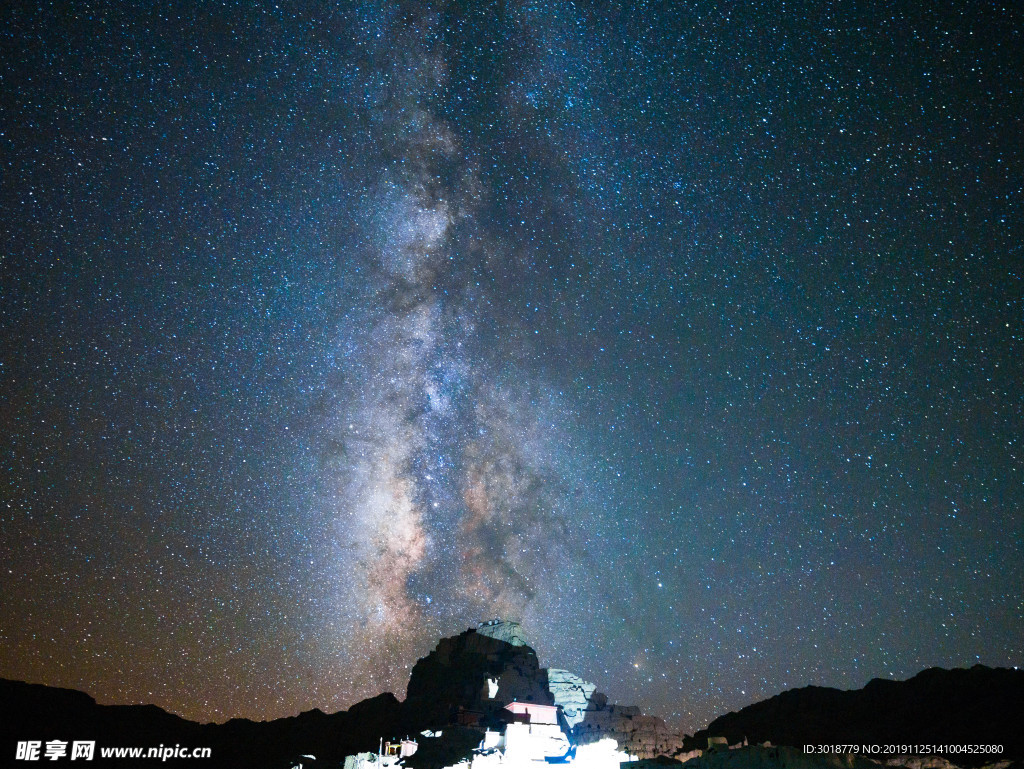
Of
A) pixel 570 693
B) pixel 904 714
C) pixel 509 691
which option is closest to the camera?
pixel 509 691

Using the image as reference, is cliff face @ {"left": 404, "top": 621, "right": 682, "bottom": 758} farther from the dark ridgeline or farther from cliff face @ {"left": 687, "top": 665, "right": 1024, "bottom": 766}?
cliff face @ {"left": 687, "top": 665, "right": 1024, "bottom": 766}

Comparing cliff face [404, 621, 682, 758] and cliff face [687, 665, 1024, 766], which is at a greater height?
cliff face [404, 621, 682, 758]

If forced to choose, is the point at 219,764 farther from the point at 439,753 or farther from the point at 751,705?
the point at 751,705

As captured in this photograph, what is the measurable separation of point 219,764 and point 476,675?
1984 inches

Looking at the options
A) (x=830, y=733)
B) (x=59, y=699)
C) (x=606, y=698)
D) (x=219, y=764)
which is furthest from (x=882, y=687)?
(x=59, y=699)

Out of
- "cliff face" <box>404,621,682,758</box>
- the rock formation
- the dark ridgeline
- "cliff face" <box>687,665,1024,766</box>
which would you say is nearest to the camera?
"cliff face" <box>404,621,682,758</box>

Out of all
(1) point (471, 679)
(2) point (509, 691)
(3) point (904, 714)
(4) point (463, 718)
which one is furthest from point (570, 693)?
(3) point (904, 714)

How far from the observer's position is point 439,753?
42.7 meters

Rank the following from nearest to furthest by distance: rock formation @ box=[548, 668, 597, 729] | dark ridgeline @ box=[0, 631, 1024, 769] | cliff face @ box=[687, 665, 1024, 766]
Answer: rock formation @ box=[548, 668, 597, 729] < dark ridgeline @ box=[0, 631, 1024, 769] < cliff face @ box=[687, 665, 1024, 766]

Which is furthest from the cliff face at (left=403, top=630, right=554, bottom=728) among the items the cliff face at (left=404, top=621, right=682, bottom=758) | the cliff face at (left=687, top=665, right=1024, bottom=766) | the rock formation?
the cliff face at (left=687, top=665, right=1024, bottom=766)

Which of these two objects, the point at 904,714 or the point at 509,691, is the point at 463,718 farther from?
the point at 904,714

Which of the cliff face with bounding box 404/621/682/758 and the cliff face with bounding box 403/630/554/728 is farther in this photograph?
the cliff face with bounding box 403/630/554/728

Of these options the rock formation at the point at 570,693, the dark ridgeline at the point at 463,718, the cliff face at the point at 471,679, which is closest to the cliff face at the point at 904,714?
the dark ridgeline at the point at 463,718

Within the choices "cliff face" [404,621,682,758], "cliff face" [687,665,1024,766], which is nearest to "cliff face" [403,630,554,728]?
"cliff face" [404,621,682,758]
